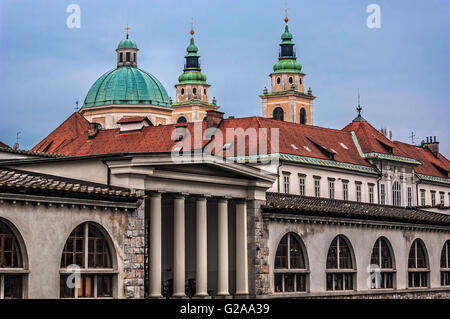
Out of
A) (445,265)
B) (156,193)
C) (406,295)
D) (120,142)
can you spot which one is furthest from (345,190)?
(156,193)

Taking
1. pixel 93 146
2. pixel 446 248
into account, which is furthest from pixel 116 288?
pixel 93 146

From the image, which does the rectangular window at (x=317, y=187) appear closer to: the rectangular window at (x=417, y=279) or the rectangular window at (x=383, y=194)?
the rectangular window at (x=383, y=194)

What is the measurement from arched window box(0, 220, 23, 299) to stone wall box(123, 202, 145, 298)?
18.3 feet

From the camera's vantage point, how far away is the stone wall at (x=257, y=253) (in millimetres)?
53844

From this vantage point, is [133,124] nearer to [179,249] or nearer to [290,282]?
[290,282]

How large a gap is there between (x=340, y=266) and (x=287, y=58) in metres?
130

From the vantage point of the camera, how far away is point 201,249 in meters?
50.8

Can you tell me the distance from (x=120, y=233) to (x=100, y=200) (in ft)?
6.55

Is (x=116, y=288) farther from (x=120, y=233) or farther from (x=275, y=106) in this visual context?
(x=275, y=106)

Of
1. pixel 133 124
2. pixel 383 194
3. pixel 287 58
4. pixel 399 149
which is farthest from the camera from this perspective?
pixel 287 58

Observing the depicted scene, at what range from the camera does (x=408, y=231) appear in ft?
220

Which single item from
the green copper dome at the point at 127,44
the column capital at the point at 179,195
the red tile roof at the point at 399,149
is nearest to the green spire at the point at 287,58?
the green copper dome at the point at 127,44

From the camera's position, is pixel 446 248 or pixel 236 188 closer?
pixel 236 188

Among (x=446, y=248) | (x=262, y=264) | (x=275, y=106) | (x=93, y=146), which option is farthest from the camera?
(x=275, y=106)
